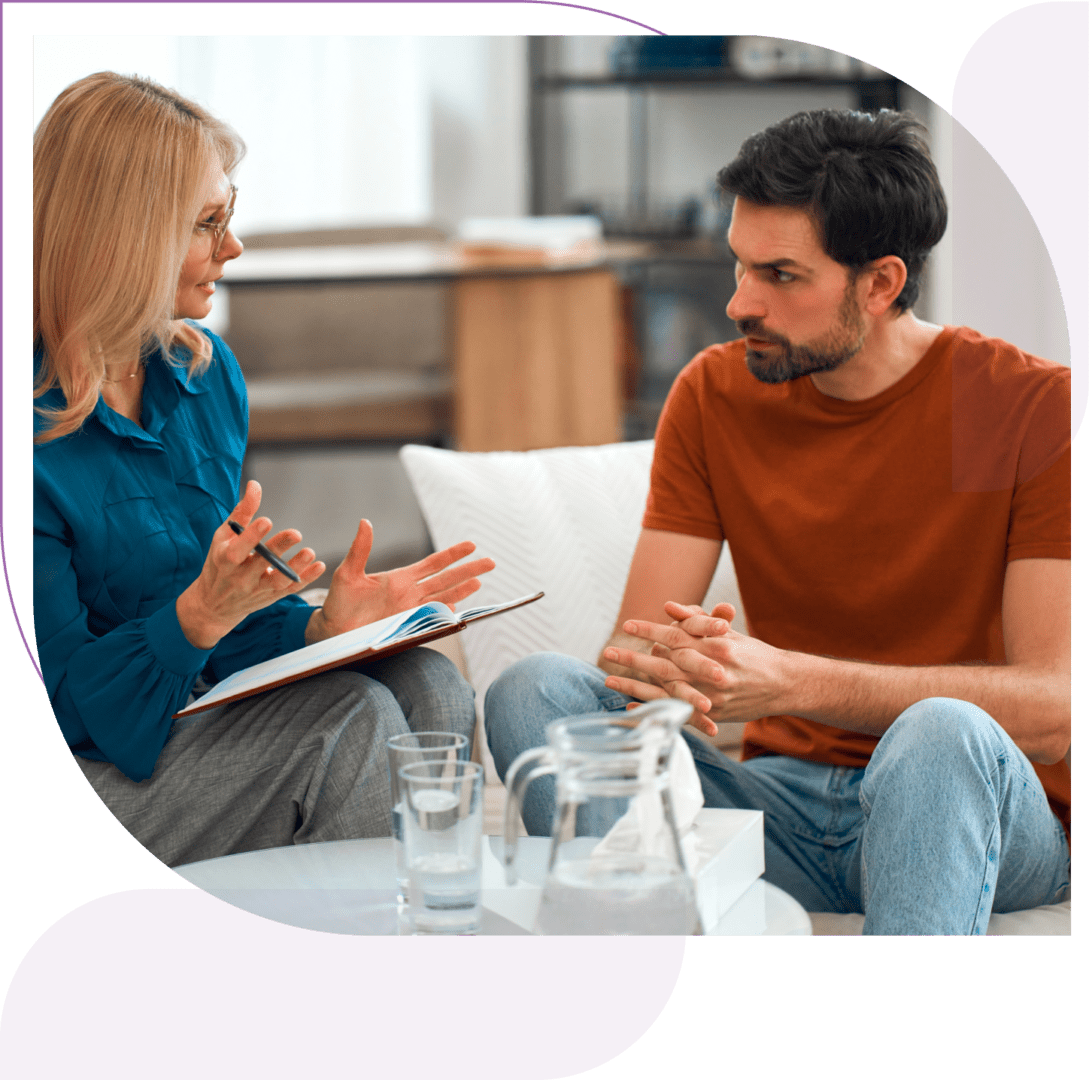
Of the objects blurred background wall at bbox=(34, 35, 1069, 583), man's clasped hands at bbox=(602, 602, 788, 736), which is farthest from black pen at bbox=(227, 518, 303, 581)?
blurred background wall at bbox=(34, 35, 1069, 583)

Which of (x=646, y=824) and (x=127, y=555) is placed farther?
(x=127, y=555)

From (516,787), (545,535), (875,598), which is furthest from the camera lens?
(545,535)

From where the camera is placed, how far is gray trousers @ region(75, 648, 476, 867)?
3.12 feet

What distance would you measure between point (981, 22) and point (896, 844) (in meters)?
0.54

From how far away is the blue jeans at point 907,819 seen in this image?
87 cm

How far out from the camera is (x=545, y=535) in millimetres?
1386

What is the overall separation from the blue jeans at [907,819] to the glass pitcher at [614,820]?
5.7 inches

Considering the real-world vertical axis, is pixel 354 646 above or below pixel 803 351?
below

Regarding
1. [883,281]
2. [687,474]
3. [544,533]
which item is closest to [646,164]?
[544,533]

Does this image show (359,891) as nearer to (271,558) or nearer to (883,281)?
(271,558)

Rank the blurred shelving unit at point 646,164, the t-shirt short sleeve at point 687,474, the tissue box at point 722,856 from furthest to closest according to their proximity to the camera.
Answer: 1. the blurred shelving unit at point 646,164
2. the t-shirt short sleeve at point 687,474
3. the tissue box at point 722,856

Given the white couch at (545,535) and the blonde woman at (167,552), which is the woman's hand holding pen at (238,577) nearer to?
the blonde woman at (167,552)

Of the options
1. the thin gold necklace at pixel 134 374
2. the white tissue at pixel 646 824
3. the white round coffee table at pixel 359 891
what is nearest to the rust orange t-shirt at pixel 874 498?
the white round coffee table at pixel 359 891

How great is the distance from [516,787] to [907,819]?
341mm
